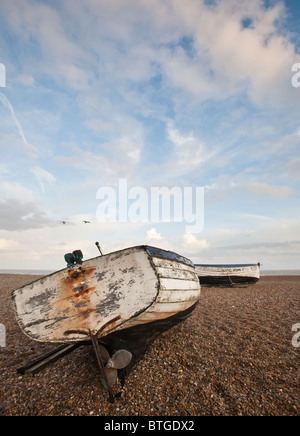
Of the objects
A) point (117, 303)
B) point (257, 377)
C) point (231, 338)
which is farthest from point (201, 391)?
point (231, 338)

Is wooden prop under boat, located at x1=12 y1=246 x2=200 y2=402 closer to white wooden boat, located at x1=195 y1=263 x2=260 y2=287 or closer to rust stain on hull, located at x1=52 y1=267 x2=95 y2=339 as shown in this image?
rust stain on hull, located at x1=52 y1=267 x2=95 y2=339

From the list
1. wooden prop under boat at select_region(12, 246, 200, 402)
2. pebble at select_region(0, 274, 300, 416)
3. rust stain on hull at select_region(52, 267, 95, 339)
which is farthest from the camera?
rust stain on hull at select_region(52, 267, 95, 339)

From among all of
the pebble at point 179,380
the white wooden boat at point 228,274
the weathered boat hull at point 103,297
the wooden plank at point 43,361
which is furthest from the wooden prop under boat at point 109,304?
the white wooden boat at point 228,274

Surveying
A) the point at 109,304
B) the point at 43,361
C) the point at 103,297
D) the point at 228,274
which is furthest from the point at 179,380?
the point at 228,274

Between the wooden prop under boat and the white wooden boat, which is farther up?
the wooden prop under boat

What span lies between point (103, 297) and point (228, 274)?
53.0 feet

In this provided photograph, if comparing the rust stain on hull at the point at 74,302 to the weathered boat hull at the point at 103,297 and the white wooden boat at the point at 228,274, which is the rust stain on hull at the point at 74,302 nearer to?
the weathered boat hull at the point at 103,297

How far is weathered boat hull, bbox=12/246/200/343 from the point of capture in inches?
175

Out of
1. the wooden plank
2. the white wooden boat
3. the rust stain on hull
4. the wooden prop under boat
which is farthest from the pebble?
the white wooden boat

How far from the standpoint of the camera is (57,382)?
4723 mm

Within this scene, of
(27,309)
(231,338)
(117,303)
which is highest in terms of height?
(117,303)
